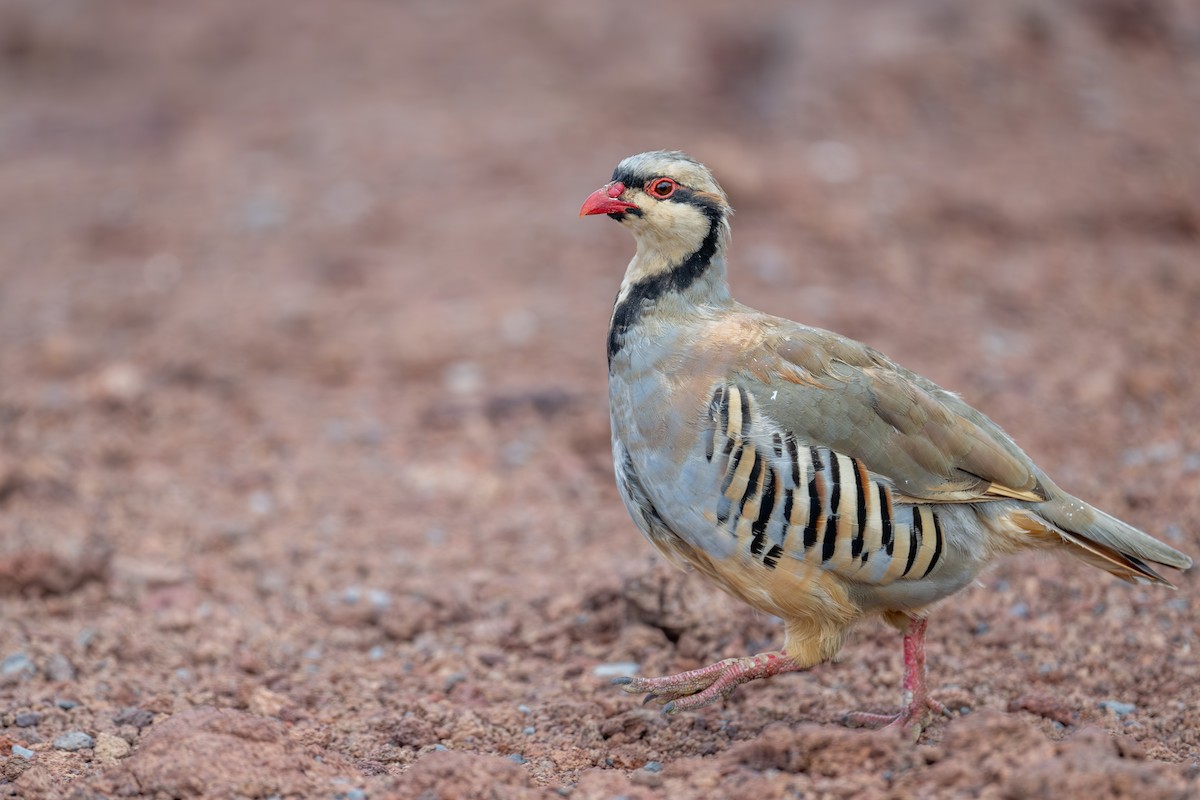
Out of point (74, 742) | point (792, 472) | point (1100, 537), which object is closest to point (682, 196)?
point (792, 472)

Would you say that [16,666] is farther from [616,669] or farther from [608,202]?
[608,202]

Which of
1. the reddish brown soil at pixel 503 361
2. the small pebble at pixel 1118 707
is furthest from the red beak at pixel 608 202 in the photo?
the small pebble at pixel 1118 707

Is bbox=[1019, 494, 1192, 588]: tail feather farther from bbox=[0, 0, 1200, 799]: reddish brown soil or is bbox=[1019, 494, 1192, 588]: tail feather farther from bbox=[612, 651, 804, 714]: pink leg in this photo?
bbox=[612, 651, 804, 714]: pink leg

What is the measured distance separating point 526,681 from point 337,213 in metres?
5.67

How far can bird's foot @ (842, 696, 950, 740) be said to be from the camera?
4.17 meters

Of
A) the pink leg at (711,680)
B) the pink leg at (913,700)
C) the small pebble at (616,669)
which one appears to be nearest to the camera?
the pink leg at (711,680)

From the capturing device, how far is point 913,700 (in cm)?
421

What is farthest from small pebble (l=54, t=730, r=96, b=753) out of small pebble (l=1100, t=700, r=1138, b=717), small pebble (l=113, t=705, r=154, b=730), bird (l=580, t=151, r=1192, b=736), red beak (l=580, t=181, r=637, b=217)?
small pebble (l=1100, t=700, r=1138, b=717)

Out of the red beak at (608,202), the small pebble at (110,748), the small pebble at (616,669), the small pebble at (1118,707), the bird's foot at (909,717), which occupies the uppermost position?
the red beak at (608,202)

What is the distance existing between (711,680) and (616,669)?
0.70 meters

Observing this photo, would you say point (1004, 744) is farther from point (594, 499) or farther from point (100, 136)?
point (100, 136)

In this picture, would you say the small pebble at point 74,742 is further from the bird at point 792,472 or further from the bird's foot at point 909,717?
the bird's foot at point 909,717

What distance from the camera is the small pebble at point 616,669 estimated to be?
4727 millimetres

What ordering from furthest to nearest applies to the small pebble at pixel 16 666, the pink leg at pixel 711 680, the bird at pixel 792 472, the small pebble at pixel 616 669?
the small pebble at pixel 616 669 < the small pebble at pixel 16 666 < the pink leg at pixel 711 680 < the bird at pixel 792 472
